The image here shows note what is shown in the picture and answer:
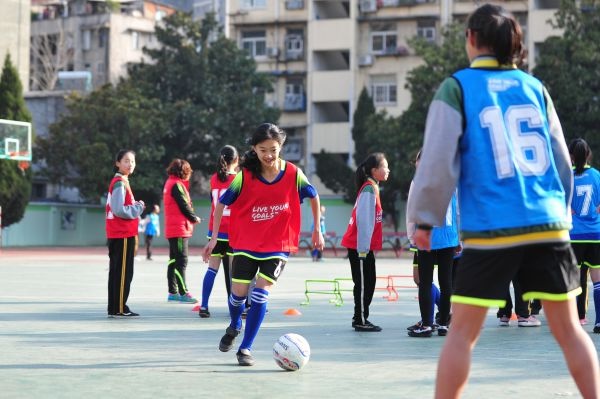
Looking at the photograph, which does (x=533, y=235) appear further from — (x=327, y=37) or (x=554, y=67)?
(x=327, y=37)

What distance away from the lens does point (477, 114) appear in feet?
18.2

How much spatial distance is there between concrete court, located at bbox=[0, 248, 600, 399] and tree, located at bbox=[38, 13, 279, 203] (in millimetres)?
41183

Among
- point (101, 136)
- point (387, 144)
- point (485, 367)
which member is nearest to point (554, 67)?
point (387, 144)

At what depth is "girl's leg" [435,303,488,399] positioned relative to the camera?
17.6 ft

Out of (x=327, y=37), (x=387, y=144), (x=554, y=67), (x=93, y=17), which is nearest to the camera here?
(x=554, y=67)

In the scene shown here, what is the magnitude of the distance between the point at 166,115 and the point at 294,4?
12.1m

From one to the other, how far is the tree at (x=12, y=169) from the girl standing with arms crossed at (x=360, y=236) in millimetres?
41201

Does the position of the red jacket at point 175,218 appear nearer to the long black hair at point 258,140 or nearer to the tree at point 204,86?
the long black hair at point 258,140

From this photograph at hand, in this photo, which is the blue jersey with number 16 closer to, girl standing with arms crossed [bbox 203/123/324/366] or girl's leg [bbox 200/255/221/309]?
girl standing with arms crossed [bbox 203/123/324/366]

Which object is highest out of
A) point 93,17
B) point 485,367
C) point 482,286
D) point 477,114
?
point 93,17

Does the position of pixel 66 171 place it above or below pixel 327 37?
below

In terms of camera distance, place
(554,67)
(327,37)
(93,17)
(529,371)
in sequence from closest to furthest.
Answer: (529,371) → (554,67) → (327,37) → (93,17)

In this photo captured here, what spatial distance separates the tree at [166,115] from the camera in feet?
186

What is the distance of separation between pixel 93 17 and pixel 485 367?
258 ft
